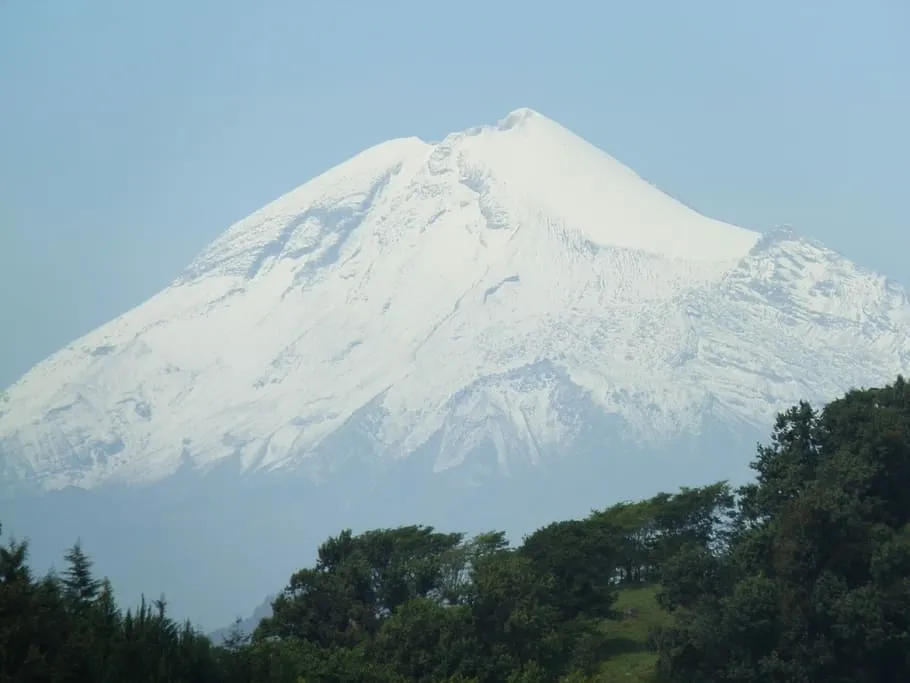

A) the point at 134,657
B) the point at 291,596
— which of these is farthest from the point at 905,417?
the point at 134,657

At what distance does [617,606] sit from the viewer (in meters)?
61.0

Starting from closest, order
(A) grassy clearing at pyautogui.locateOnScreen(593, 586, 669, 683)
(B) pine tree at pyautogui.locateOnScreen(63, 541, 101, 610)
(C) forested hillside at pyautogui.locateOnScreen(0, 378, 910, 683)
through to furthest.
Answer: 1. (C) forested hillside at pyautogui.locateOnScreen(0, 378, 910, 683)
2. (B) pine tree at pyautogui.locateOnScreen(63, 541, 101, 610)
3. (A) grassy clearing at pyautogui.locateOnScreen(593, 586, 669, 683)

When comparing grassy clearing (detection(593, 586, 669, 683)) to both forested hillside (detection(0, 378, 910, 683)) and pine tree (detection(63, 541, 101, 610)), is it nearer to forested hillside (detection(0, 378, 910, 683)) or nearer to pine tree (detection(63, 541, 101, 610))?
forested hillside (detection(0, 378, 910, 683))

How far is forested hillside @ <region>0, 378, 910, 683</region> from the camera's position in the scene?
124 ft

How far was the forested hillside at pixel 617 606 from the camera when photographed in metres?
37.8

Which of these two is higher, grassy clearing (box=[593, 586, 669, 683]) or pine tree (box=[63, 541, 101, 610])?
pine tree (box=[63, 541, 101, 610])

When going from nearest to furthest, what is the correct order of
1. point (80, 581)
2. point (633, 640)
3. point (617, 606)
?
point (80, 581), point (633, 640), point (617, 606)

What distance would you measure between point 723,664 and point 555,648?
208 inches

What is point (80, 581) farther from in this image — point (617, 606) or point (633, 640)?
point (617, 606)

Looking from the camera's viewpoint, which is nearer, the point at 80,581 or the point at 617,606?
the point at 80,581

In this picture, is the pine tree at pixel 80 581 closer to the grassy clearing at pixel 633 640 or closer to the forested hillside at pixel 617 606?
the forested hillside at pixel 617 606

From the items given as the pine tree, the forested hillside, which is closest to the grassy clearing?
the forested hillside

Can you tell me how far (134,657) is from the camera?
3316cm

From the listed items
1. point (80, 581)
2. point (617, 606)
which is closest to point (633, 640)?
point (617, 606)
